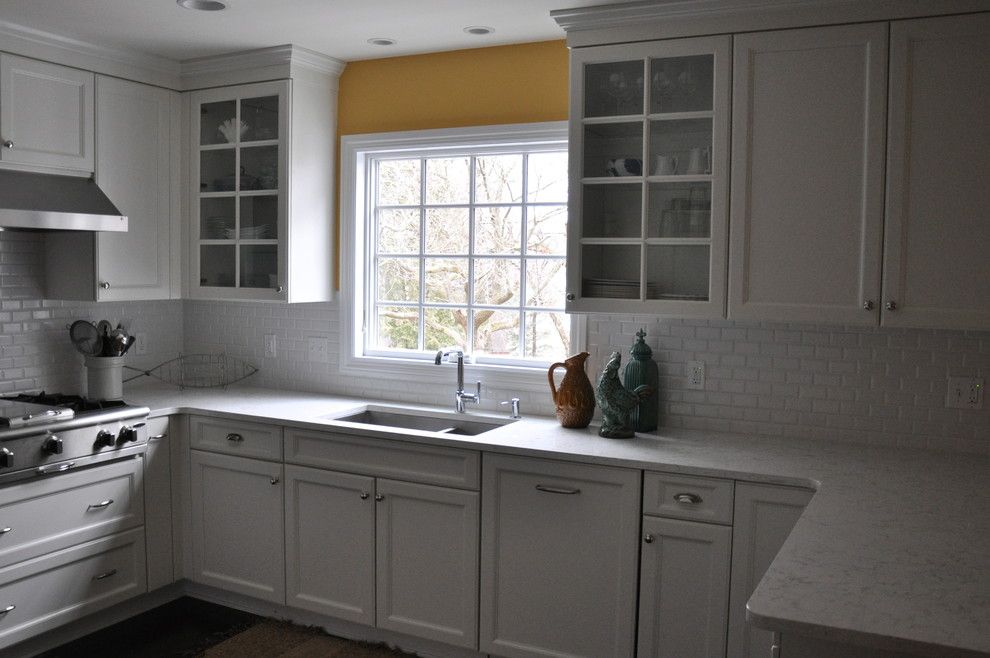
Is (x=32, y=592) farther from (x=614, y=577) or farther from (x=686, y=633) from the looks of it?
(x=686, y=633)

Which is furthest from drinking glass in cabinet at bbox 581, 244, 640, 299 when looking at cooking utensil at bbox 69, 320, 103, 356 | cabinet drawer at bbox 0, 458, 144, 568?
cooking utensil at bbox 69, 320, 103, 356

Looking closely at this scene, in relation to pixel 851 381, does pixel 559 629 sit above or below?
below

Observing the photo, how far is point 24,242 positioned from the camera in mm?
3998

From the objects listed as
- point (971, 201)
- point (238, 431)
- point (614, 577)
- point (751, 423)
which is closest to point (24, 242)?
point (238, 431)

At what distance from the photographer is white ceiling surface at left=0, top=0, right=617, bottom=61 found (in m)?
3.28

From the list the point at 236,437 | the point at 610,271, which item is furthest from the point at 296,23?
the point at 236,437

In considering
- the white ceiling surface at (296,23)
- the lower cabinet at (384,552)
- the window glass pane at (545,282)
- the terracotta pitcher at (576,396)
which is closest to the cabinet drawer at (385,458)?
the lower cabinet at (384,552)

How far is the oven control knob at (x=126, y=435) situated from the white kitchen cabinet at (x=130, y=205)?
0.66 m

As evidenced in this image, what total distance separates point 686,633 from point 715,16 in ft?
6.82

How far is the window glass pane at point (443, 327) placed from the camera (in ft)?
13.7

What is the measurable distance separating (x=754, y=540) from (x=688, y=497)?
238 mm

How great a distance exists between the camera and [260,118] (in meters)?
4.07

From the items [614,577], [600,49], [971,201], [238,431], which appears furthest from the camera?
[238,431]

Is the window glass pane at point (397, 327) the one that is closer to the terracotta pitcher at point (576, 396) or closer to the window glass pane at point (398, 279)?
the window glass pane at point (398, 279)
